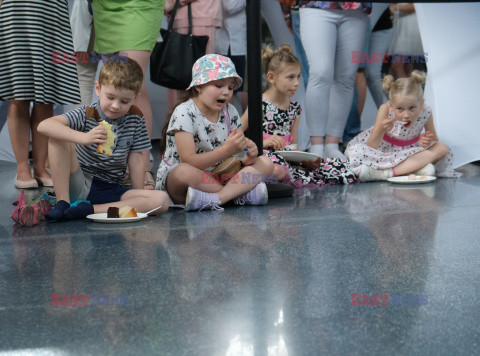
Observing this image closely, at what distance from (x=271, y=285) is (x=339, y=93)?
78.8 inches

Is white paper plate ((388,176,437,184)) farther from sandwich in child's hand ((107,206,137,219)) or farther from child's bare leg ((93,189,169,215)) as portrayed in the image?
sandwich in child's hand ((107,206,137,219))

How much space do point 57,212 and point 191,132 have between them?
1.63 ft

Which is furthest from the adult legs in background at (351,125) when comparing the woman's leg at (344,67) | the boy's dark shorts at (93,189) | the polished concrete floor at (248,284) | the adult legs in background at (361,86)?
the boy's dark shorts at (93,189)

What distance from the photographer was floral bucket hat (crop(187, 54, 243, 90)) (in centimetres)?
196

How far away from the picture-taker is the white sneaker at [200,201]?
6.03ft

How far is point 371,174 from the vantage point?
8.29 feet

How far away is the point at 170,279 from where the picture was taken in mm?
1098

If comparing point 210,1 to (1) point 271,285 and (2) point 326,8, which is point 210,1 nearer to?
(2) point 326,8

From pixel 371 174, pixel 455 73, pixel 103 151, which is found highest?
pixel 455 73

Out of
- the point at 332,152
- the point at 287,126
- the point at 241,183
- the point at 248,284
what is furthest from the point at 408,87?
the point at 248,284

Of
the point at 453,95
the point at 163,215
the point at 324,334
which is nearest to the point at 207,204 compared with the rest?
the point at 163,215

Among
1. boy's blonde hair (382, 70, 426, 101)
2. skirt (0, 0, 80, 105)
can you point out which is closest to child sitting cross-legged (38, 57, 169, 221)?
skirt (0, 0, 80, 105)

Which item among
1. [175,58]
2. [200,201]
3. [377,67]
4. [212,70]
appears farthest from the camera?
[377,67]

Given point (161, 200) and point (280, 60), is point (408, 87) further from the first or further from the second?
point (161, 200)
